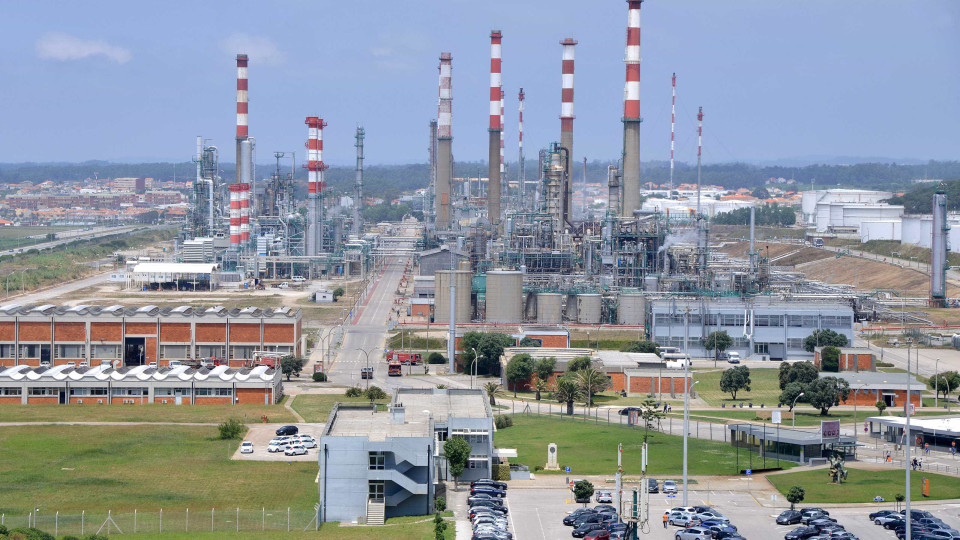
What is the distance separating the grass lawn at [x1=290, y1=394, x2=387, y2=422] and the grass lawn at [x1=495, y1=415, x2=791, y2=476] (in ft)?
26.8

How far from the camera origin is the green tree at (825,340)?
81.4 metres

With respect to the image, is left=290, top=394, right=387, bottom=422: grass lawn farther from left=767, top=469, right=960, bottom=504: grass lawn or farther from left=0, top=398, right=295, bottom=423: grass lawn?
left=767, top=469, right=960, bottom=504: grass lawn

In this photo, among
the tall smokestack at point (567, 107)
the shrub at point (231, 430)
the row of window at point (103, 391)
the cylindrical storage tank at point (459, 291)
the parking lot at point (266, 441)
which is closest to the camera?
the parking lot at point (266, 441)

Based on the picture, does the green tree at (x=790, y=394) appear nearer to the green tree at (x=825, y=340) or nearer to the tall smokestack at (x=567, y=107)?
the green tree at (x=825, y=340)

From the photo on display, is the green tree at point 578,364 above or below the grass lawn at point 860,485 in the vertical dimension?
above

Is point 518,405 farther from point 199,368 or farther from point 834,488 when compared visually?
point 834,488

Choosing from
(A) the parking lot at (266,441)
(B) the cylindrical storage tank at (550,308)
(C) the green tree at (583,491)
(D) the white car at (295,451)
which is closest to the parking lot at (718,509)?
(C) the green tree at (583,491)

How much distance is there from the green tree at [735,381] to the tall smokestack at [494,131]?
67.9 meters

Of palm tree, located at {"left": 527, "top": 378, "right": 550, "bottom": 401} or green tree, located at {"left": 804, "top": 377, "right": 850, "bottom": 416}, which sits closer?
green tree, located at {"left": 804, "top": 377, "right": 850, "bottom": 416}

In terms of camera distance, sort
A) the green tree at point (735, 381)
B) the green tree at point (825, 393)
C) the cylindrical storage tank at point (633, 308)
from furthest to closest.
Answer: the cylindrical storage tank at point (633, 308)
the green tree at point (735, 381)
the green tree at point (825, 393)

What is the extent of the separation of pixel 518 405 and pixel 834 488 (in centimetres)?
2221

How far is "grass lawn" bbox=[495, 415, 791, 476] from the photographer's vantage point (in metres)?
48.8

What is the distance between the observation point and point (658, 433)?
5553cm

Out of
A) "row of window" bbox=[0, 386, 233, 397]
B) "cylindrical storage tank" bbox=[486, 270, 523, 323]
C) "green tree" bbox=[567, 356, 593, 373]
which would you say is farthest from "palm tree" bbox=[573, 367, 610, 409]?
"cylindrical storage tank" bbox=[486, 270, 523, 323]
